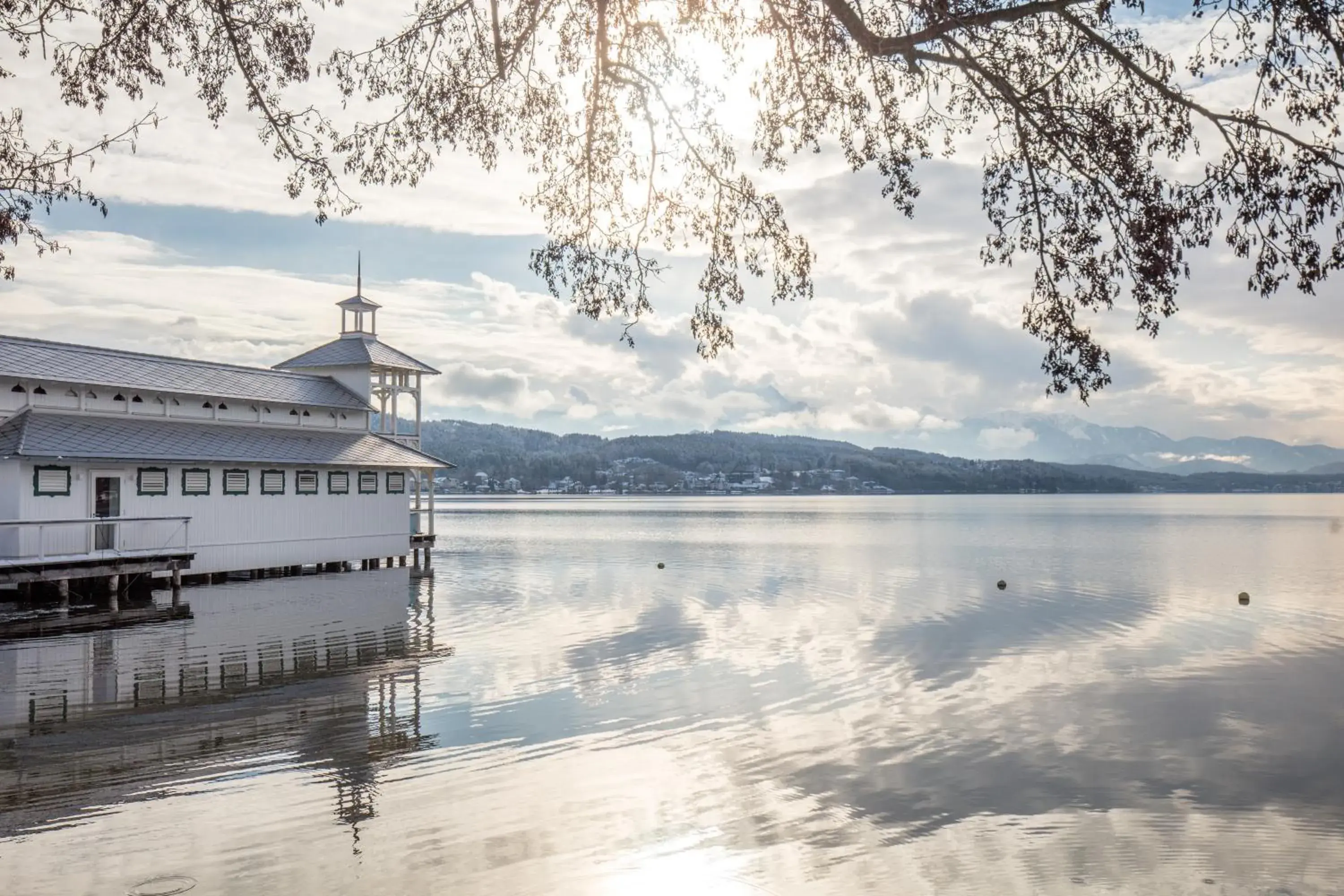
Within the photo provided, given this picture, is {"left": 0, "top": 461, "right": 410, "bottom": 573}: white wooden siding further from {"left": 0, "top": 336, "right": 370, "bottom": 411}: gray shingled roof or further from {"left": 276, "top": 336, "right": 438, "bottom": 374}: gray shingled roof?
{"left": 276, "top": 336, "right": 438, "bottom": 374}: gray shingled roof

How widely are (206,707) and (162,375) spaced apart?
24409 mm

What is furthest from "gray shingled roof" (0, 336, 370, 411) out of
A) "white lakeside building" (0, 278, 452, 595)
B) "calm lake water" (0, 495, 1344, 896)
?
"calm lake water" (0, 495, 1344, 896)

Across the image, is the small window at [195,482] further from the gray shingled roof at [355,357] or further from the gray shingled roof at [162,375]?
the gray shingled roof at [355,357]

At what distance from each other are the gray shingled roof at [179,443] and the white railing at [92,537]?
6.61ft

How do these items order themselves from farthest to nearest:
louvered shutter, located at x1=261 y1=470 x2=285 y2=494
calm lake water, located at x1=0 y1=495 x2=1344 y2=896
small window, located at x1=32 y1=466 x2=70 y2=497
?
louvered shutter, located at x1=261 y1=470 x2=285 y2=494, small window, located at x1=32 y1=466 x2=70 y2=497, calm lake water, located at x1=0 y1=495 x2=1344 y2=896

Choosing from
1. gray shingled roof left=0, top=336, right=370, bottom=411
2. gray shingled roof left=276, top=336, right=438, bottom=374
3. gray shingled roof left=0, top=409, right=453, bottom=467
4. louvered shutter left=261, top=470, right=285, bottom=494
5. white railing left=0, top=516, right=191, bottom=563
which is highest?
gray shingled roof left=276, top=336, right=438, bottom=374

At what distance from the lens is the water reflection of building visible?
1316 cm

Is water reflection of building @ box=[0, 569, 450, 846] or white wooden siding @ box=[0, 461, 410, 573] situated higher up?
white wooden siding @ box=[0, 461, 410, 573]

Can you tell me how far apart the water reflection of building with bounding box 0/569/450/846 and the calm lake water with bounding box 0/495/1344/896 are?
8 centimetres

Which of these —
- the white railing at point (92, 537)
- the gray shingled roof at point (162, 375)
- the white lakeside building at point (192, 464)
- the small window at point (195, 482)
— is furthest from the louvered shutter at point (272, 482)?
the gray shingled roof at point (162, 375)

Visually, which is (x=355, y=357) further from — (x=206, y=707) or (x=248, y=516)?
(x=206, y=707)

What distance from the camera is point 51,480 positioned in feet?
104

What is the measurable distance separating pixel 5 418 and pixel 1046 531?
263ft

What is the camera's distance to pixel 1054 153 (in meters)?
11.1
